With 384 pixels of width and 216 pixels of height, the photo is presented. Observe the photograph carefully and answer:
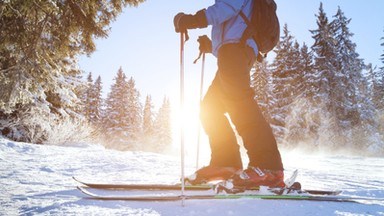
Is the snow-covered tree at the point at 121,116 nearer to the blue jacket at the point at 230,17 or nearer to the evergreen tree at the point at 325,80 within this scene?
the evergreen tree at the point at 325,80

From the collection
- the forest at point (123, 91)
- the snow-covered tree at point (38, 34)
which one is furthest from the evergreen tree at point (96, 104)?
the snow-covered tree at point (38, 34)

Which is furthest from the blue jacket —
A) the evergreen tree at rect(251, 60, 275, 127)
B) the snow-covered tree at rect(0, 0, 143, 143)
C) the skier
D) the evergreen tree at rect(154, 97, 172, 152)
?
the evergreen tree at rect(154, 97, 172, 152)

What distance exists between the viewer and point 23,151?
4445mm

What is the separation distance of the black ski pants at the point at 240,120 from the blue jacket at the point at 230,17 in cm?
8

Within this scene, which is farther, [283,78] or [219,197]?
[283,78]

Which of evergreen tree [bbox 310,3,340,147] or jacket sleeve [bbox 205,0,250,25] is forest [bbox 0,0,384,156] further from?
jacket sleeve [bbox 205,0,250,25]

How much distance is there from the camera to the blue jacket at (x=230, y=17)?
2.25 meters

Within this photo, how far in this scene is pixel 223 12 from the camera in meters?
2.25

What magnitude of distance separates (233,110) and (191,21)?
2.85 ft

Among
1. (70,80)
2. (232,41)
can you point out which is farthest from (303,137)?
(232,41)

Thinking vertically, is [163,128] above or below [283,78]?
below

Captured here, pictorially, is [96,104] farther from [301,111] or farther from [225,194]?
[225,194]

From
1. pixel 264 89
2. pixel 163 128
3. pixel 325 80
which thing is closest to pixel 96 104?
pixel 163 128

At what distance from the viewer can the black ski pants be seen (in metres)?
2.02
